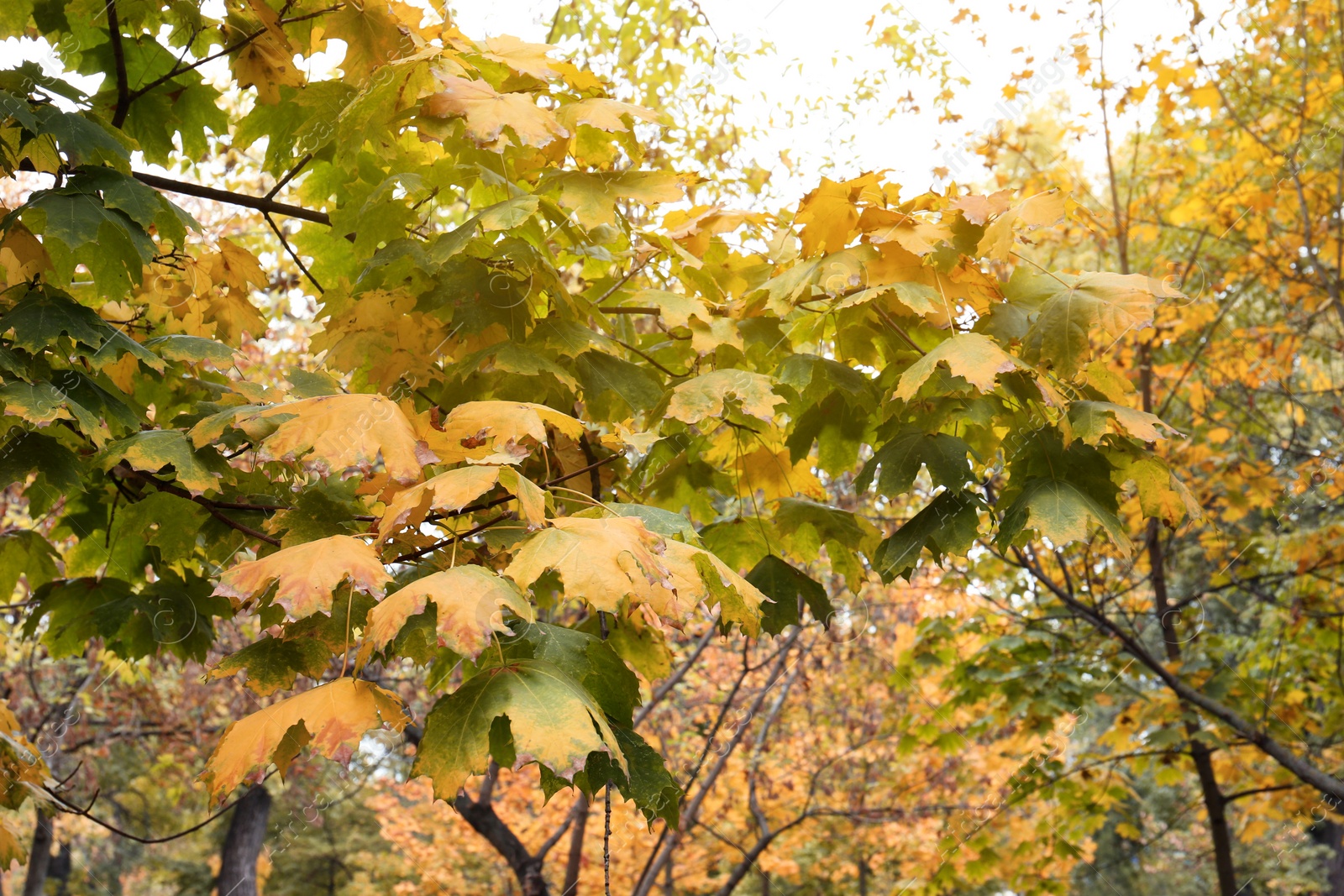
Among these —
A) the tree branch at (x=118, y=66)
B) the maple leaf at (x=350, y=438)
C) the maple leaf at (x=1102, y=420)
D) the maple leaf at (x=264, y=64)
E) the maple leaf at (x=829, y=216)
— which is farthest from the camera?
the maple leaf at (x=264, y=64)

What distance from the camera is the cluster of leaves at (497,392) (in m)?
1.63

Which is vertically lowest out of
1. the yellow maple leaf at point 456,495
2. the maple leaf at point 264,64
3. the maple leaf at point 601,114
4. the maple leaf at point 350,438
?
the yellow maple leaf at point 456,495

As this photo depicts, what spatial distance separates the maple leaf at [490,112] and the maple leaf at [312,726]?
111 cm

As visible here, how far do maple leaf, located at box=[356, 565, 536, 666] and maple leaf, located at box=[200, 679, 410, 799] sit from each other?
0.27ft

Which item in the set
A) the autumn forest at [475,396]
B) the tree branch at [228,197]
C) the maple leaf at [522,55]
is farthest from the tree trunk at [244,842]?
the maple leaf at [522,55]

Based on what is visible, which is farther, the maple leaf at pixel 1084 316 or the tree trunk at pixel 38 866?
the tree trunk at pixel 38 866

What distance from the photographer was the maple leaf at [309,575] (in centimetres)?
153

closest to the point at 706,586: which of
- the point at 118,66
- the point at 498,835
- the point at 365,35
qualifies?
the point at 365,35

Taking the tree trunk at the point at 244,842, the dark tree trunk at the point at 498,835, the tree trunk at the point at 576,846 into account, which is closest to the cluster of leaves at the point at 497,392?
the tree trunk at the point at 576,846

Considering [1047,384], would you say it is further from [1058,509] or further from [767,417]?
[767,417]

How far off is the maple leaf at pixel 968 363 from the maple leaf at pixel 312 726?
1.15m

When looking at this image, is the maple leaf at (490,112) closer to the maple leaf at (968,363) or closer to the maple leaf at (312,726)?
the maple leaf at (968,363)

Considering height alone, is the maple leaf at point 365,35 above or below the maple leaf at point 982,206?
above

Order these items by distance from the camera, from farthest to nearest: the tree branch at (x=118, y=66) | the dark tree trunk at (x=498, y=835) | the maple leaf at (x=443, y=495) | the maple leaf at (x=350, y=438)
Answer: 1. the dark tree trunk at (x=498, y=835)
2. the tree branch at (x=118, y=66)
3. the maple leaf at (x=350, y=438)
4. the maple leaf at (x=443, y=495)
